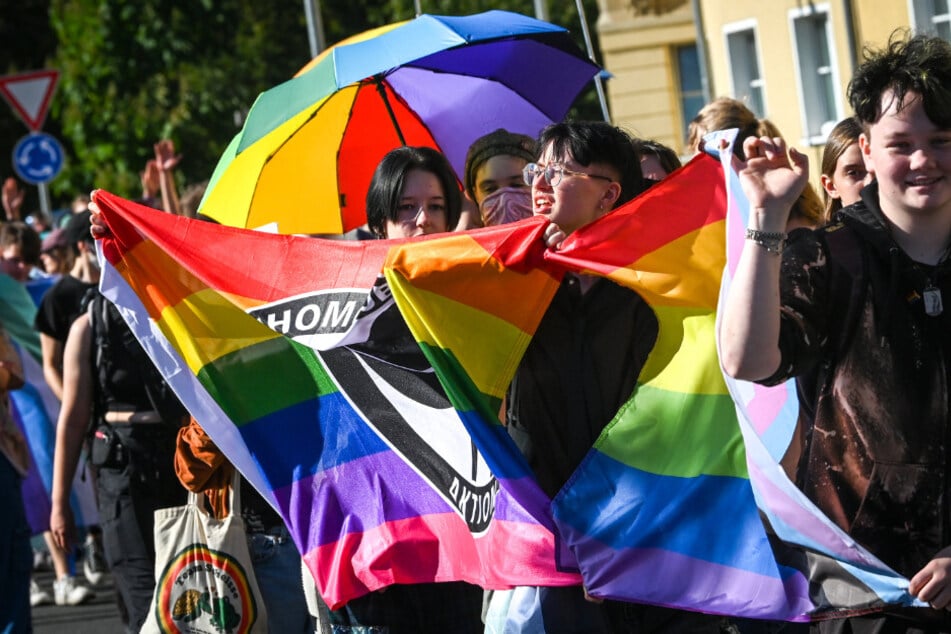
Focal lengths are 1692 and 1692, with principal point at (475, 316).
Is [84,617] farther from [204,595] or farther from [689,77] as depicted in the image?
[689,77]

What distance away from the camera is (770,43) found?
2447 centimetres

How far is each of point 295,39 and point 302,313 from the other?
25.8m

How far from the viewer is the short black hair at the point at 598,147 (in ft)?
14.6

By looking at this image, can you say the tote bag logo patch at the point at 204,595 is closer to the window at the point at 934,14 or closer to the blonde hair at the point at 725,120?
the blonde hair at the point at 725,120

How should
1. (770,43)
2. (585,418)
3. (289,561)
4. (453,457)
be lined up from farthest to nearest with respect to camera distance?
(770,43), (289,561), (453,457), (585,418)

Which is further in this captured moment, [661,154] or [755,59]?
[755,59]

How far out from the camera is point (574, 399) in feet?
13.9

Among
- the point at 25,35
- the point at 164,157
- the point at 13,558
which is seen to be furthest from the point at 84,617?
the point at 25,35

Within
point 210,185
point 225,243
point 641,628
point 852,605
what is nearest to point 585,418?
point 641,628

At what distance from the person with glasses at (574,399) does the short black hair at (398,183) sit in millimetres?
1127

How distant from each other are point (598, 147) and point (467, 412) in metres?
0.78

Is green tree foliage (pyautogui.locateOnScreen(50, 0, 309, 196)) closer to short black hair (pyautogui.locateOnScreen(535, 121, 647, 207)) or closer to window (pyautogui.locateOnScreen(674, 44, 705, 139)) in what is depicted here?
window (pyautogui.locateOnScreen(674, 44, 705, 139))

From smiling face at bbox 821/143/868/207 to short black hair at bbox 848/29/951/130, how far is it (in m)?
1.73

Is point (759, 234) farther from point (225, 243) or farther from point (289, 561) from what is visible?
point (289, 561)
